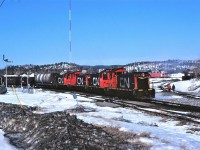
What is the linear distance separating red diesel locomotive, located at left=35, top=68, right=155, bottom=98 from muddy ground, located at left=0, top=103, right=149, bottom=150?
22.8 metres

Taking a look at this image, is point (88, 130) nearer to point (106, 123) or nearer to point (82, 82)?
point (106, 123)

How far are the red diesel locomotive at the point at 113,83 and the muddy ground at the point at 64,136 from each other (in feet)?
74.8

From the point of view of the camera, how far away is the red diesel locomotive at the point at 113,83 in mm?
41784

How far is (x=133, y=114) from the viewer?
2598 cm

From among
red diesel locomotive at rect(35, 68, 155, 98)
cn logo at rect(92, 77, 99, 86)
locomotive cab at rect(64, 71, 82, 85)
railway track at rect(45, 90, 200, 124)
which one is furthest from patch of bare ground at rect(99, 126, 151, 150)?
locomotive cab at rect(64, 71, 82, 85)

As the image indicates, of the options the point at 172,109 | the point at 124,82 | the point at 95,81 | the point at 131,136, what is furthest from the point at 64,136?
the point at 95,81

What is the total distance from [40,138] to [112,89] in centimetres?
3168

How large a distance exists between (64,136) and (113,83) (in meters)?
32.4

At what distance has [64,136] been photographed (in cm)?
1419

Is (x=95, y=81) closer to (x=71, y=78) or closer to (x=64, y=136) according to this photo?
(x=71, y=78)

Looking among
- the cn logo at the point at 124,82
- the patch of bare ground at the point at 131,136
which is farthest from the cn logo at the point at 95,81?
the patch of bare ground at the point at 131,136

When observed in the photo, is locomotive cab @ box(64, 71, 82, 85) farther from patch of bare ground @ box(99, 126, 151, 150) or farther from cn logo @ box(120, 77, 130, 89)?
patch of bare ground @ box(99, 126, 151, 150)

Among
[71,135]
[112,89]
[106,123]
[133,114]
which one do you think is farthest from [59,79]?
[71,135]

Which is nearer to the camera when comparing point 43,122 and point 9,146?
point 9,146
